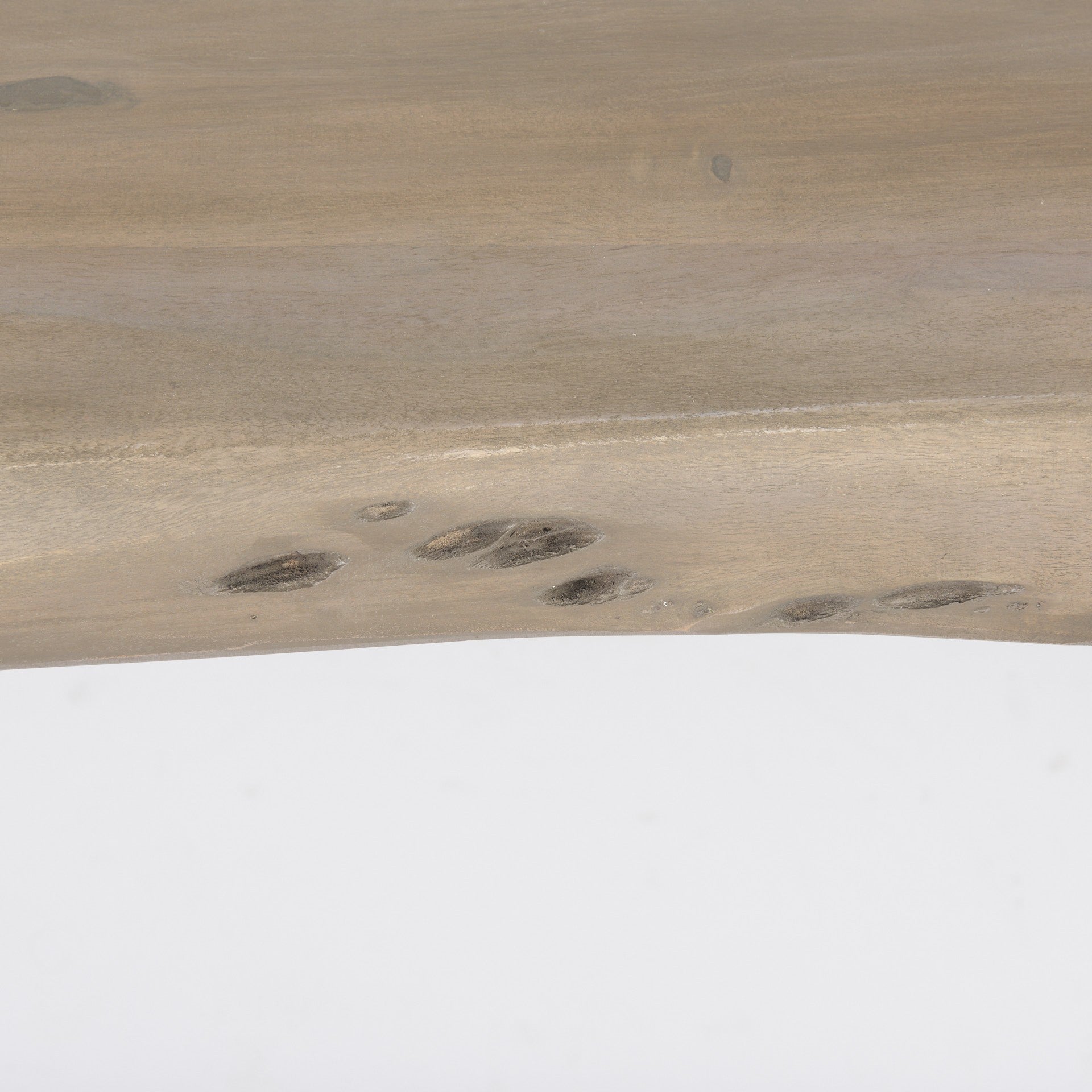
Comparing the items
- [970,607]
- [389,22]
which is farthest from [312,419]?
[970,607]

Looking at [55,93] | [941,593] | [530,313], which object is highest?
[55,93]

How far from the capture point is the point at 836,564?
475mm

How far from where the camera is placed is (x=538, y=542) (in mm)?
457

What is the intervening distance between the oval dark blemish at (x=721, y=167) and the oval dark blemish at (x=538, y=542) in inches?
5.7

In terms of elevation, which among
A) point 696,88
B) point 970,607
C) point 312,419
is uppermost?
point 696,88

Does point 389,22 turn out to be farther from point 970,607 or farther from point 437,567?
point 970,607

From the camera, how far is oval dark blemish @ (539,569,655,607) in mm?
474

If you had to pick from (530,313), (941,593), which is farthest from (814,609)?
(530,313)

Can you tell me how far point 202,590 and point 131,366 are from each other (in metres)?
0.09

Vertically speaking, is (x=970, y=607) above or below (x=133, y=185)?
below

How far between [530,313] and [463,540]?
9 centimetres

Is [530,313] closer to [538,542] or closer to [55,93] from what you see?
[538,542]

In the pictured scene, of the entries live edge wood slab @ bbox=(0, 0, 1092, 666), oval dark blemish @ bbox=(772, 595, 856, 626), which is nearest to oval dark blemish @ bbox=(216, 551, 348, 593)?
live edge wood slab @ bbox=(0, 0, 1092, 666)

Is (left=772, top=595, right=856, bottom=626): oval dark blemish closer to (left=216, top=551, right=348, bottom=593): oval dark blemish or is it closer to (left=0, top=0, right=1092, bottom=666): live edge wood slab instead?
(left=0, top=0, right=1092, bottom=666): live edge wood slab
